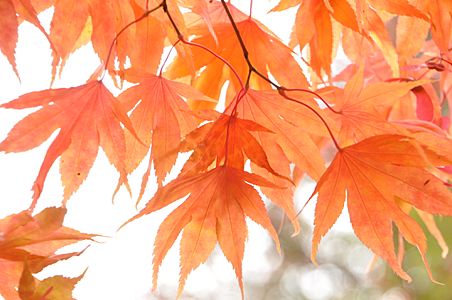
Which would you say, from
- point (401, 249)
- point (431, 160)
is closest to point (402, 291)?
point (401, 249)

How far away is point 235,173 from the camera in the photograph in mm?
574

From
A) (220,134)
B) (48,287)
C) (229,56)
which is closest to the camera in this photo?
(48,287)

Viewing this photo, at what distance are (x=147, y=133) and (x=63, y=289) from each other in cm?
18

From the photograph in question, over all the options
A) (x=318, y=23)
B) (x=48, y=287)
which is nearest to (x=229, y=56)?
(x=318, y=23)

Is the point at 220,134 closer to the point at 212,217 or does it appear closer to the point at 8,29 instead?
the point at 212,217

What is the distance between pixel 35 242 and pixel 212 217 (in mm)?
155

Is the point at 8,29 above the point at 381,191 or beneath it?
above

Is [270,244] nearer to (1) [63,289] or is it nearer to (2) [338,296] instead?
(2) [338,296]

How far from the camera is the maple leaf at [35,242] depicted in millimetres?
469

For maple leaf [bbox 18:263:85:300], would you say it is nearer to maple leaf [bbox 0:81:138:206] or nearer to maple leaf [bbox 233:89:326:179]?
maple leaf [bbox 0:81:138:206]

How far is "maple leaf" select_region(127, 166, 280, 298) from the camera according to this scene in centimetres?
57

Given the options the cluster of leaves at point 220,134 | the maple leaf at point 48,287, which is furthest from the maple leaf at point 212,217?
the maple leaf at point 48,287

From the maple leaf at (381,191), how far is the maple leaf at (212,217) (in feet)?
0.19

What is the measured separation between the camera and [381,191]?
0.61 meters
